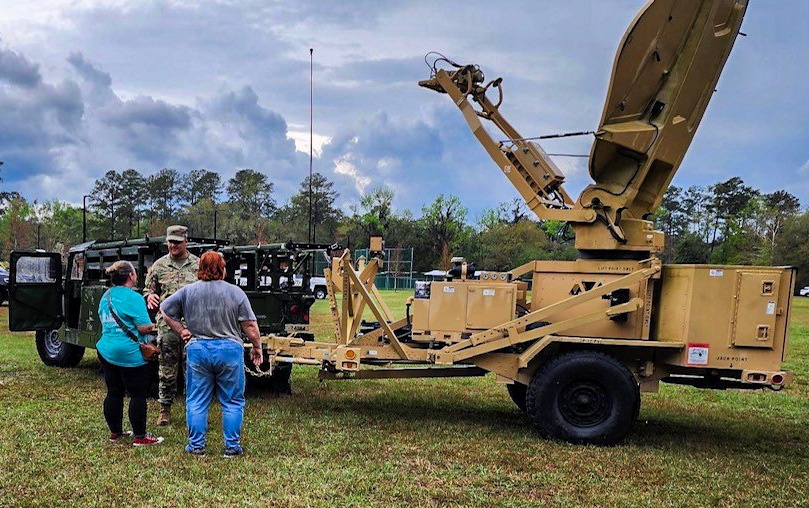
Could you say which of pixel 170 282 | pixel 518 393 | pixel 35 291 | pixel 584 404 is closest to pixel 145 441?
pixel 170 282

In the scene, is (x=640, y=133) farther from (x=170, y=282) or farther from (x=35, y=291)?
(x=35, y=291)

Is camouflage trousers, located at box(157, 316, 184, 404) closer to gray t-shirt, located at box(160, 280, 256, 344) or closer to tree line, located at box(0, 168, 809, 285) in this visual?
gray t-shirt, located at box(160, 280, 256, 344)

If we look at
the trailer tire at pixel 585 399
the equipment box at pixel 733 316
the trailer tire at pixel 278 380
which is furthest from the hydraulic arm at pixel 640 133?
the trailer tire at pixel 278 380

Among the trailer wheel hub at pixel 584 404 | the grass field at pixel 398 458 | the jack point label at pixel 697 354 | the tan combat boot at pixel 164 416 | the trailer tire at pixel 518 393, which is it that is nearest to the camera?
the grass field at pixel 398 458

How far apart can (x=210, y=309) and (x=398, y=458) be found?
72.6 inches

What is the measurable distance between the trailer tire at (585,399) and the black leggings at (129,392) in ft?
10.6

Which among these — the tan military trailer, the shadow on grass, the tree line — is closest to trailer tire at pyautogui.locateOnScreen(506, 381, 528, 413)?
the tan military trailer

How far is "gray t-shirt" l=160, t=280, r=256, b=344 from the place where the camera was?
5.61m

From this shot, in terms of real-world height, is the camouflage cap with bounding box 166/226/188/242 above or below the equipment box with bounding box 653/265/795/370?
above

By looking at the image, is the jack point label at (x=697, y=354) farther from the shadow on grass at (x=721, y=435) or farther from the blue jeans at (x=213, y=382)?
the blue jeans at (x=213, y=382)

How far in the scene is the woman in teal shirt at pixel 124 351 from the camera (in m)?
5.90

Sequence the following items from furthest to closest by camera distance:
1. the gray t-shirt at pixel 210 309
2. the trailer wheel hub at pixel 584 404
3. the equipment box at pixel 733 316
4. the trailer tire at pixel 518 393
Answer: the trailer tire at pixel 518 393 < the trailer wheel hub at pixel 584 404 < the equipment box at pixel 733 316 < the gray t-shirt at pixel 210 309

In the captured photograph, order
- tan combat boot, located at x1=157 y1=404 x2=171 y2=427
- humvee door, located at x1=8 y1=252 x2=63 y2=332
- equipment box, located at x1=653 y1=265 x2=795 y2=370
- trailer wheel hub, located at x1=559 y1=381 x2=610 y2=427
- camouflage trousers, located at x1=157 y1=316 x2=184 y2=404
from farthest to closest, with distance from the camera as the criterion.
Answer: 1. humvee door, located at x1=8 y1=252 x2=63 y2=332
2. camouflage trousers, located at x1=157 y1=316 x2=184 y2=404
3. tan combat boot, located at x1=157 y1=404 x2=171 y2=427
4. trailer wheel hub, located at x1=559 y1=381 x2=610 y2=427
5. equipment box, located at x1=653 y1=265 x2=795 y2=370

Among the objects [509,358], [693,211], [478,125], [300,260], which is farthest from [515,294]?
[693,211]
